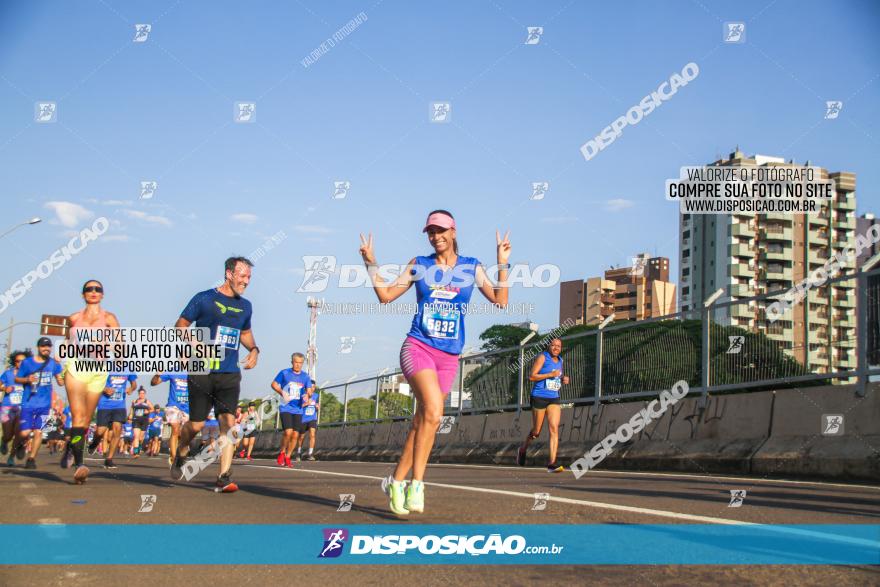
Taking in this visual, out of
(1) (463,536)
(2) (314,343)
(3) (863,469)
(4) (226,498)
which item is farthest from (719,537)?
(2) (314,343)

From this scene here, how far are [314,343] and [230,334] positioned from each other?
68.1 meters

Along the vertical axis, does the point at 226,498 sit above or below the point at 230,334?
below

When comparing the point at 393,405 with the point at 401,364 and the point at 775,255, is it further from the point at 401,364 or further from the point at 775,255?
the point at 775,255

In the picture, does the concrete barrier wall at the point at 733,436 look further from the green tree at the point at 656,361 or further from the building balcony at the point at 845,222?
the building balcony at the point at 845,222

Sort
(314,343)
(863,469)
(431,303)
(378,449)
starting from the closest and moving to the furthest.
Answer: (431,303) → (863,469) → (378,449) → (314,343)

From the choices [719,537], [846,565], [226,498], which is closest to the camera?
[846,565]

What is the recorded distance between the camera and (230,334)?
31.5ft

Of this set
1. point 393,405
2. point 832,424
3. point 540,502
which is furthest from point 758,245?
point 540,502

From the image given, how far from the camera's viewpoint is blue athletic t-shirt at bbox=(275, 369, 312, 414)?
2048 cm

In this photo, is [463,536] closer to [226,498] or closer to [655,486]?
[226,498]

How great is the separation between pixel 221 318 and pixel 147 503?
100 inches

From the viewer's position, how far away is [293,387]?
20484 millimetres

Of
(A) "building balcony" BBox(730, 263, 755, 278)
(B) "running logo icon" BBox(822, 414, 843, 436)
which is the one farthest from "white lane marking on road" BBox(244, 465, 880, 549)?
(A) "building balcony" BBox(730, 263, 755, 278)

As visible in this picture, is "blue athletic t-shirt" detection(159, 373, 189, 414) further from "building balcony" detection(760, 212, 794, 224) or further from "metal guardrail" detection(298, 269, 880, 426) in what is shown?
"building balcony" detection(760, 212, 794, 224)
